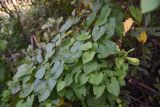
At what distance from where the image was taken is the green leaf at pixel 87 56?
1667 mm

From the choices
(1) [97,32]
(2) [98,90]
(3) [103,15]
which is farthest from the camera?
(3) [103,15]

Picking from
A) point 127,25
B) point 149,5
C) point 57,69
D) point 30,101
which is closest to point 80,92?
point 57,69

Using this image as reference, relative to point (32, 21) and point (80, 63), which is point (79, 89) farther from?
point (32, 21)

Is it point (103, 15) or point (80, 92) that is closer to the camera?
point (80, 92)

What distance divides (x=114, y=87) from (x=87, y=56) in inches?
8.7

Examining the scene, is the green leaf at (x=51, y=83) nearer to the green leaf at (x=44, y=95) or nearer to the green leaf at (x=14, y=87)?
the green leaf at (x=44, y=95)

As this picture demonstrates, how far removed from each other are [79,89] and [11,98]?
53 cm

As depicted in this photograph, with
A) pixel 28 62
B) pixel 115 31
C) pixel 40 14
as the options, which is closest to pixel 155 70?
pixel 115 31

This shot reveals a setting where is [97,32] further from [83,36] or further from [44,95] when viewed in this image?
[44,95]

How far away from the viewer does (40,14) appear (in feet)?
10.8

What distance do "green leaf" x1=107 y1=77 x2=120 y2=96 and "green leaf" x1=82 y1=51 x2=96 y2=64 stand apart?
0.17 metres

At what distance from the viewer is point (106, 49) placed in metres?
1.71

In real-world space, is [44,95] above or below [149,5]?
below

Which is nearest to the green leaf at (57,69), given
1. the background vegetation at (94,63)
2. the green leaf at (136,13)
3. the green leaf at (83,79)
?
the background vegetation at (94,63)
